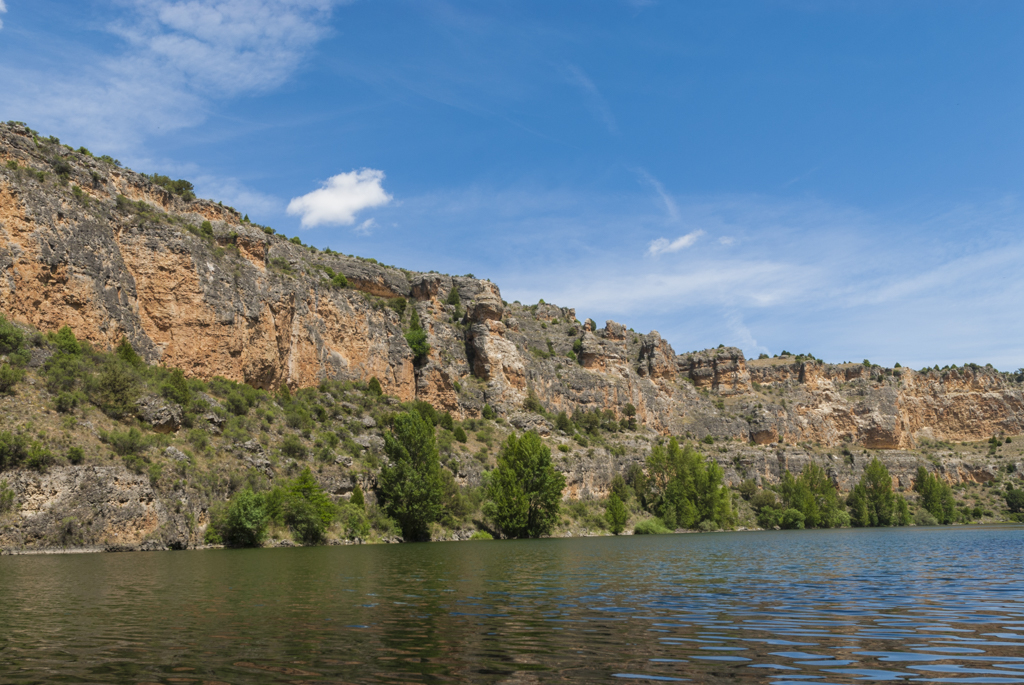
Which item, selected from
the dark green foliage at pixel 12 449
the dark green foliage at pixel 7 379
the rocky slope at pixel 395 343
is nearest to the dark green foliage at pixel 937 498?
the rocky slope at pixel 395 343

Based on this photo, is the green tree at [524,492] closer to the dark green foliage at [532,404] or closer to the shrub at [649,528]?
the shrub at [649,528]

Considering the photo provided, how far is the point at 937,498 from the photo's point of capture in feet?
411

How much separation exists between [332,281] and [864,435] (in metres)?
121

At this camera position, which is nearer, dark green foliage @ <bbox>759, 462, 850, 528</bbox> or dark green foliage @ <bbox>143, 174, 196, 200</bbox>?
dark green foliage @ <bbox>143, 174, 196, 200</bbox>

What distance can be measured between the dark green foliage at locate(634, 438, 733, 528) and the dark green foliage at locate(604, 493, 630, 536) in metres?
9.56

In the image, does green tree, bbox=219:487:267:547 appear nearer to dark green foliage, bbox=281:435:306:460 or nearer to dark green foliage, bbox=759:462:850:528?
dark green foliage, bbox=281:435:306:460

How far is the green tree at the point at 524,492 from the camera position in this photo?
249 ft

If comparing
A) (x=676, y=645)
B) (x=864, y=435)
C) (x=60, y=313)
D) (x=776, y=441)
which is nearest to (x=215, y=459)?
(x=60, y=313)

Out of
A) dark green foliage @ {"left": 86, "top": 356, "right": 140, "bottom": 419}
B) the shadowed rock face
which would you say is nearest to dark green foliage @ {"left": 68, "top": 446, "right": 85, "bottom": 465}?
dark green foliage @ {"left": 86, "top": 356, "right": 140, "bottom": 419}

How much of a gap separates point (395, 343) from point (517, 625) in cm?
8901

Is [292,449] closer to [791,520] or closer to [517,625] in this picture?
[517,625]

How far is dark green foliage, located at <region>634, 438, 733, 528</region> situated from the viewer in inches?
3885

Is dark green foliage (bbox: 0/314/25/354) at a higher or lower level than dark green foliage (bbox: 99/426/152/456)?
higher

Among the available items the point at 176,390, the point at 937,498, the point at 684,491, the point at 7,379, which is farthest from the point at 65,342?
the point at 937,498
